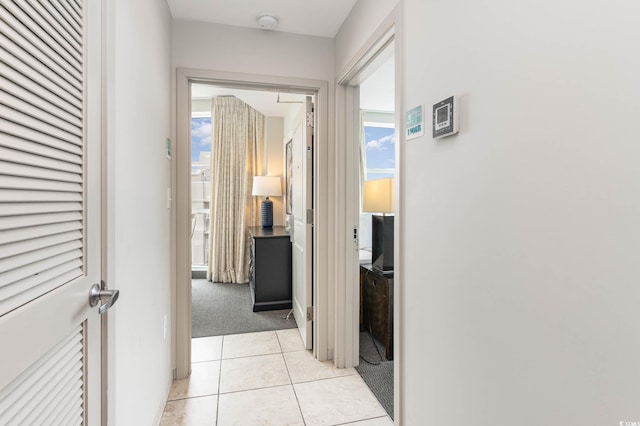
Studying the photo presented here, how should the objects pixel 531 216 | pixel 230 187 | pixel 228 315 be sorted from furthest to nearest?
pixel 230 187 < pixel 228 315 < pixel 531 216

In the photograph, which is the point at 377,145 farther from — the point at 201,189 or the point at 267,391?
the point at 267,391

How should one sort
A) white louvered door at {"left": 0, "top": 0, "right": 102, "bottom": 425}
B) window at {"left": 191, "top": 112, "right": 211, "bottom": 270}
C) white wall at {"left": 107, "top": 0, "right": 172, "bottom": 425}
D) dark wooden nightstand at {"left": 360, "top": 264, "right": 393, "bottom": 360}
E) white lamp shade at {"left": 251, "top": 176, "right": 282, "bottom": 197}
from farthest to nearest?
1. window at {"left": 191, "top": 112, "right": 211, "bottom": 270}
2. white lamp shade at {"left": 251, "top": 176, "right": 282, "bottom": 197}
3. dark wooden nightstand at {"left": 360, "top": 264, "right": 393, "bottom": 360}
4. white wall at {"left": 107, "top": 0, "right": 172, "bottom": 425}
5. white louvered door at {"left": 0, "top": 0, "right": 102, "bottom": 425}

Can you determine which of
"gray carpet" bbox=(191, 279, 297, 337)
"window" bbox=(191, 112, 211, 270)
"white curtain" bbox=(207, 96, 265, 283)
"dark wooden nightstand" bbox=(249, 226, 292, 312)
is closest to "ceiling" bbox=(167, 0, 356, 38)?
"dark wooden nightstand" bbox=(249, 226, 292, 312)

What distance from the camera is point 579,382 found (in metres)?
0.73

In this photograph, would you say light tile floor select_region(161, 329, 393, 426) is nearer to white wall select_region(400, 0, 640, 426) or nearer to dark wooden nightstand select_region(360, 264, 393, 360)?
dark wooden nightstand select_region(360, 264, 393, 360)

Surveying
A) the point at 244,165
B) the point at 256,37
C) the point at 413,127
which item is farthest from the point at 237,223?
the point at 413,127

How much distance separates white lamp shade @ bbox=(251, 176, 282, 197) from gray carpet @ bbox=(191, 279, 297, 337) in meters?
1.35

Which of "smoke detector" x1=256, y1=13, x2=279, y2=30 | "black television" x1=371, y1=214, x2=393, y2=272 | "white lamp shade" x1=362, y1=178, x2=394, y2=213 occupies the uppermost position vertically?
"smoke detector" x1=256, y1=13, x2=279, y2=30

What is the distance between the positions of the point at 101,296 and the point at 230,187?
3.72 m

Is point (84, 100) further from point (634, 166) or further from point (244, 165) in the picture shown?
point (244, 165)

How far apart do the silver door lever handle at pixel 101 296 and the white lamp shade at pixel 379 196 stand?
202 cm

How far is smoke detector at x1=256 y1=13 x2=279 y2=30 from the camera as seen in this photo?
2.11m

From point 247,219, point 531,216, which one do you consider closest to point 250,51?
point 531,216

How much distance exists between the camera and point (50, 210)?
711mm
